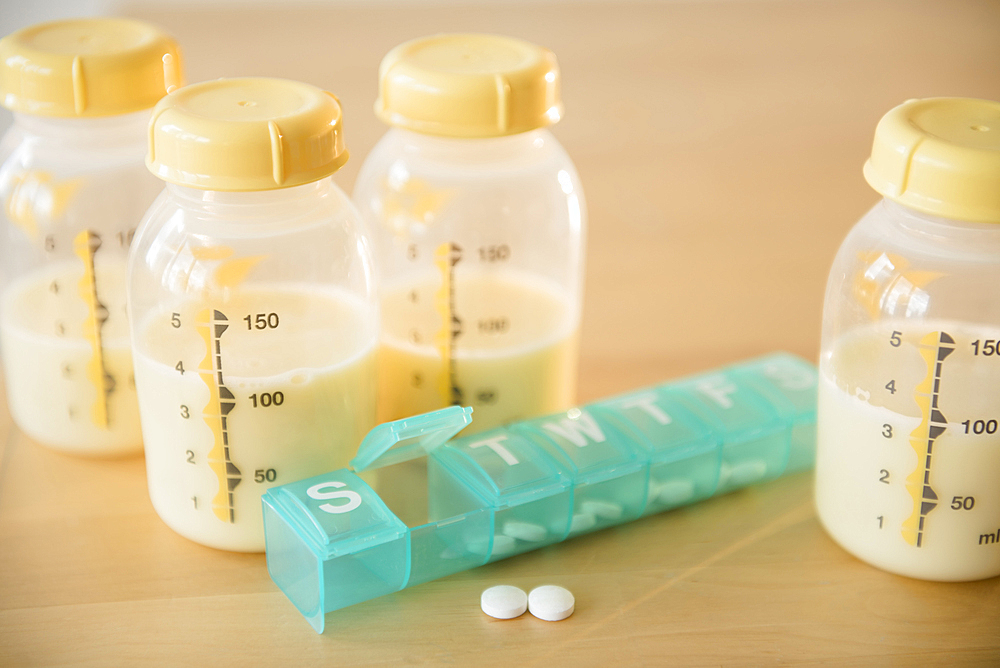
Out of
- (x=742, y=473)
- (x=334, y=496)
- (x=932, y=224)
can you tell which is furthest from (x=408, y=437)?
(x=932, y=224)

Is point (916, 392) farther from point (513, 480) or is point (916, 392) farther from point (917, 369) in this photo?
point (513, 480)

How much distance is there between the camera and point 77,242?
2.92 ft

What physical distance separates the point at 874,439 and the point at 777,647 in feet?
0.55

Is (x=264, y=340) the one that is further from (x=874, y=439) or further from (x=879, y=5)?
(x=879, y=5)

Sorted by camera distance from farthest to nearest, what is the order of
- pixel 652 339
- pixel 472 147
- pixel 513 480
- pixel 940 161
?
pixel 652 339, pixel 472 147, pixel 513 480, pixel 940 161

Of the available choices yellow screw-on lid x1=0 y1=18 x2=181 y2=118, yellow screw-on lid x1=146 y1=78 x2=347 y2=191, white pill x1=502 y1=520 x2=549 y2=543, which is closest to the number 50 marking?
white pill x1=502 y1=520 x2=549 y2=543

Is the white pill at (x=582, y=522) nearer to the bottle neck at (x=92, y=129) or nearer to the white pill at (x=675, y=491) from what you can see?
→ the white pill at (x=675, y=491)

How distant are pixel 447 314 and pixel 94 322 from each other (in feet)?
0.98

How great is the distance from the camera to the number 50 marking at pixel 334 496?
75 centimetres

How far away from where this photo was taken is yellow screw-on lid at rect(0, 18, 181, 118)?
2.64ft

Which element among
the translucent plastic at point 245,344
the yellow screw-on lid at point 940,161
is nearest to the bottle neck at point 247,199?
the translucent plastic at point 245,344

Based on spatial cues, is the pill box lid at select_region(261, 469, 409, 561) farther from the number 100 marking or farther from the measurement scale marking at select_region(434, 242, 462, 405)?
the measurement scale marking at select_region(434, 242, 462, 405)

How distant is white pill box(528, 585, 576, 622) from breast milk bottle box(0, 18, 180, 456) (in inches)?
15.7

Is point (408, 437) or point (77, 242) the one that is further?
point (77, 242)
